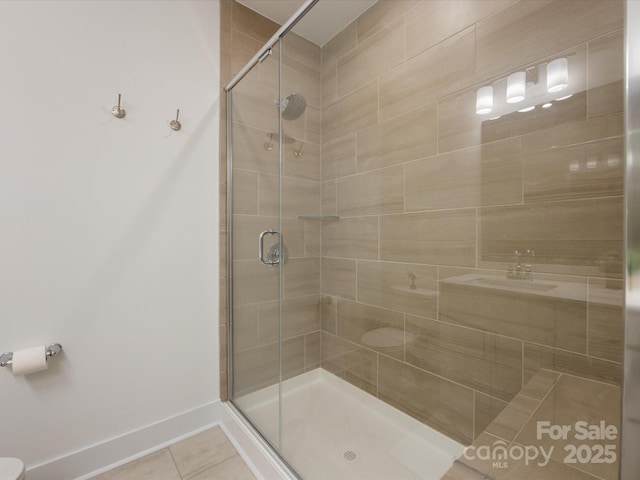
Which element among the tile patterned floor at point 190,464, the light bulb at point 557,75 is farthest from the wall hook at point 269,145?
the tile patterned floor at point 190,464

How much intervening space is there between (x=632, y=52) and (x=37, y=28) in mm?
1915

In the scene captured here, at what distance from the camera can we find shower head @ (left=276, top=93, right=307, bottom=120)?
5.12ft

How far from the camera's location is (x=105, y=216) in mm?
1357

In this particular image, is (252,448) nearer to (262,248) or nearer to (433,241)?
(262,248)

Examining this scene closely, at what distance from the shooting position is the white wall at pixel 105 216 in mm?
1179

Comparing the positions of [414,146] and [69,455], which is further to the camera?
[414,146]

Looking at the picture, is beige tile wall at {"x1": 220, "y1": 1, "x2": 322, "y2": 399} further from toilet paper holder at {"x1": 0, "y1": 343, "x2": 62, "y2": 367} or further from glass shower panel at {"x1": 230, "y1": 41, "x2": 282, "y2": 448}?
toilet paper holder at {"x1": 0, "y1": 343, "x2": 62, "y2": 367}

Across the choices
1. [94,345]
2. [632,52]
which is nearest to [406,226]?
[632,52]

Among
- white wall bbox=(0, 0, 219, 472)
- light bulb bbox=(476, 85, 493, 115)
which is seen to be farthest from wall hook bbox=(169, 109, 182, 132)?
light bulb bbox=(476, 85, 493, 115)

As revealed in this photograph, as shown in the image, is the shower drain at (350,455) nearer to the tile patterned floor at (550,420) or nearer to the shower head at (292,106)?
the tile patterned floor at (550,420)

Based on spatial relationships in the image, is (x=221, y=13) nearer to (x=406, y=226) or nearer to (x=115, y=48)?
(x=115, y=48)

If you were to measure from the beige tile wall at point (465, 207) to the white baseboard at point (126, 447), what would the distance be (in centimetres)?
78

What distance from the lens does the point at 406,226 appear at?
4.89 ft

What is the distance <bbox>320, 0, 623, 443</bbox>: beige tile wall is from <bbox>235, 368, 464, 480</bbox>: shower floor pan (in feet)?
0.27
